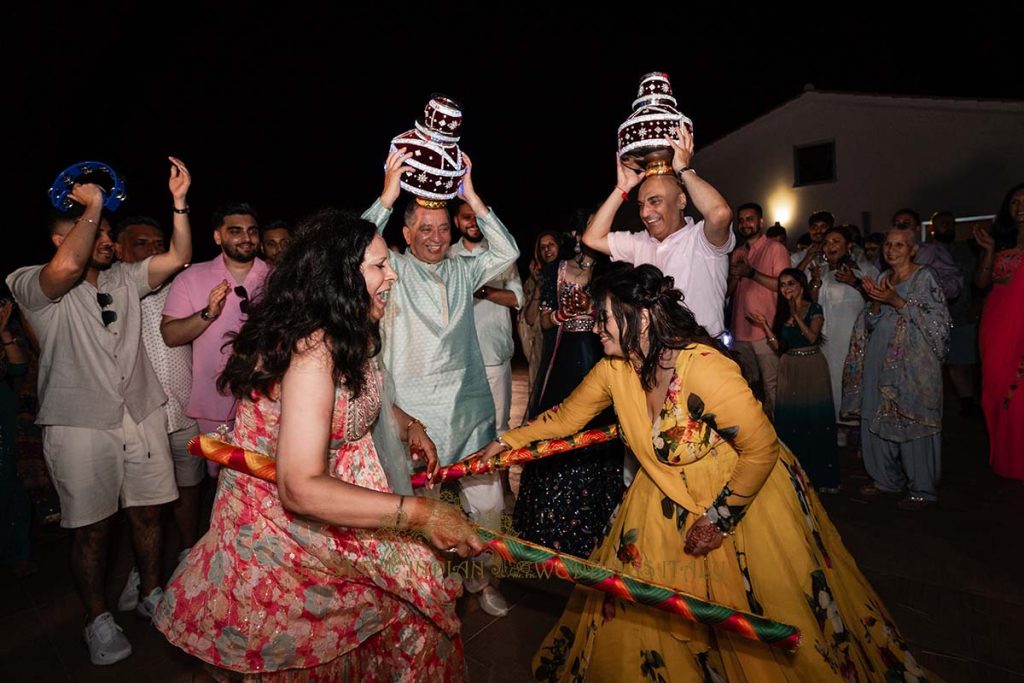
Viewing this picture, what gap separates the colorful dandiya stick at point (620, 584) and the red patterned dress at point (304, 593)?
0.10m

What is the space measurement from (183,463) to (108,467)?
0.71 metres

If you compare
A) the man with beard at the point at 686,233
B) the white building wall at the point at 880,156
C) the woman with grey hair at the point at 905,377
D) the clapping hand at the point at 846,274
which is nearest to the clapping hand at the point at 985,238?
the clapping hand at the point at 846,274

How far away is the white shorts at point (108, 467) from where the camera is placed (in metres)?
2.95

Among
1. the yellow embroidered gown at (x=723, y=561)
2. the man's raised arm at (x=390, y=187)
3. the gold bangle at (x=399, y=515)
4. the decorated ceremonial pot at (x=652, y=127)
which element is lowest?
the yellow embroidered gown at (x=723, y=561)

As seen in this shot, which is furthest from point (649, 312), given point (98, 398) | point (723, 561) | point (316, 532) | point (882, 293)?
point (882, 293)

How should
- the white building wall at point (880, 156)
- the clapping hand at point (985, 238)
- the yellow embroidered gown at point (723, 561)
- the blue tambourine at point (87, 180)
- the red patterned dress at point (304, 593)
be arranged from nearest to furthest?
the red patterned dress at point (304, 593) < the yellow embroidered gown at point (723, 561) < the blue tambourine at point (87, 180) < the clapping hand at point (985, 238) < the white building wall at point (880, 156)

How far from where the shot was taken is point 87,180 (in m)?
3.04

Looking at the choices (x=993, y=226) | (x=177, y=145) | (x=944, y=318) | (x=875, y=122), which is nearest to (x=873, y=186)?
(x=875, y=122)

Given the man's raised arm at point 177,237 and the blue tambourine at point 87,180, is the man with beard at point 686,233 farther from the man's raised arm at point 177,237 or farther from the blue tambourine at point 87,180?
the blue tambourine at point 87,180

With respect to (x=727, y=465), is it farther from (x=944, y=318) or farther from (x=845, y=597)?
(x=944, y=318)

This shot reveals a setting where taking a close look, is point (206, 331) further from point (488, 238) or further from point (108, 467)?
point (488, 238)

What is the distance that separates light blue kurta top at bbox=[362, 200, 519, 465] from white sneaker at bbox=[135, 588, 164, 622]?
174cm

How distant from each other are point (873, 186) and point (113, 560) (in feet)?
A: 61.4

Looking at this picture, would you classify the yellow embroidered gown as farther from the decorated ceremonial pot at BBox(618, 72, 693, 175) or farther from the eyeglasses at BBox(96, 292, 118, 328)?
the eyeglasses at BBox(96, 292, 118, 328)
